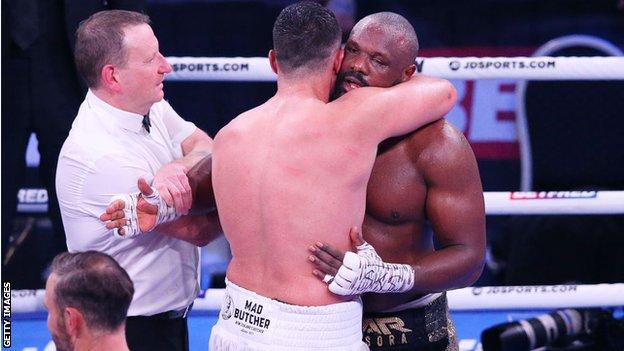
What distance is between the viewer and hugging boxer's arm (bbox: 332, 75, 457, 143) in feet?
9.61

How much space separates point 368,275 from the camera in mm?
2873

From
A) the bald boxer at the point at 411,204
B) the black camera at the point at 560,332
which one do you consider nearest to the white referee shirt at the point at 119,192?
the bald boxer at the point at 411,204

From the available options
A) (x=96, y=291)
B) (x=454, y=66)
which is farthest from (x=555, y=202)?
(x=96, y=291)

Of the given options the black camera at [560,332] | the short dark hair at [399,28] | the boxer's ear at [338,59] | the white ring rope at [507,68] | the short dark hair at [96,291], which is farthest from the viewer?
the black camera at [560,332]

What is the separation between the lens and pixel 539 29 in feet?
19.6

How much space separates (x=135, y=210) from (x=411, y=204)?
31.7 inches

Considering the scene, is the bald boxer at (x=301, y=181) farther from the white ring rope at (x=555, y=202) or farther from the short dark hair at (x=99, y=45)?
the white ring rope at (x=555, y=202)

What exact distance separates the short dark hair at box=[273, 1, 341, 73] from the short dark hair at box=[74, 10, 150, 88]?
23.6 inches

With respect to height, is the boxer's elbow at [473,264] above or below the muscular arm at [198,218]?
below

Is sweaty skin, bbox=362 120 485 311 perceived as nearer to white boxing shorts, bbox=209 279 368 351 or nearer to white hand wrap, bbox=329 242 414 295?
white hand wrap, bbox=329 242 414 295

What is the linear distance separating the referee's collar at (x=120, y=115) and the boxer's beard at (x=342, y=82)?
653 mm

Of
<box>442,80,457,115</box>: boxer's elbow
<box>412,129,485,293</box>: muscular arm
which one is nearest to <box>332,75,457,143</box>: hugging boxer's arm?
<box>442,80,457,115</box>: boxer's elbow

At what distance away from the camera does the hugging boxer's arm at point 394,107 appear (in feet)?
9.61

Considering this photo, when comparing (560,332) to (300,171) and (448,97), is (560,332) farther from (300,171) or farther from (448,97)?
(300,171)
